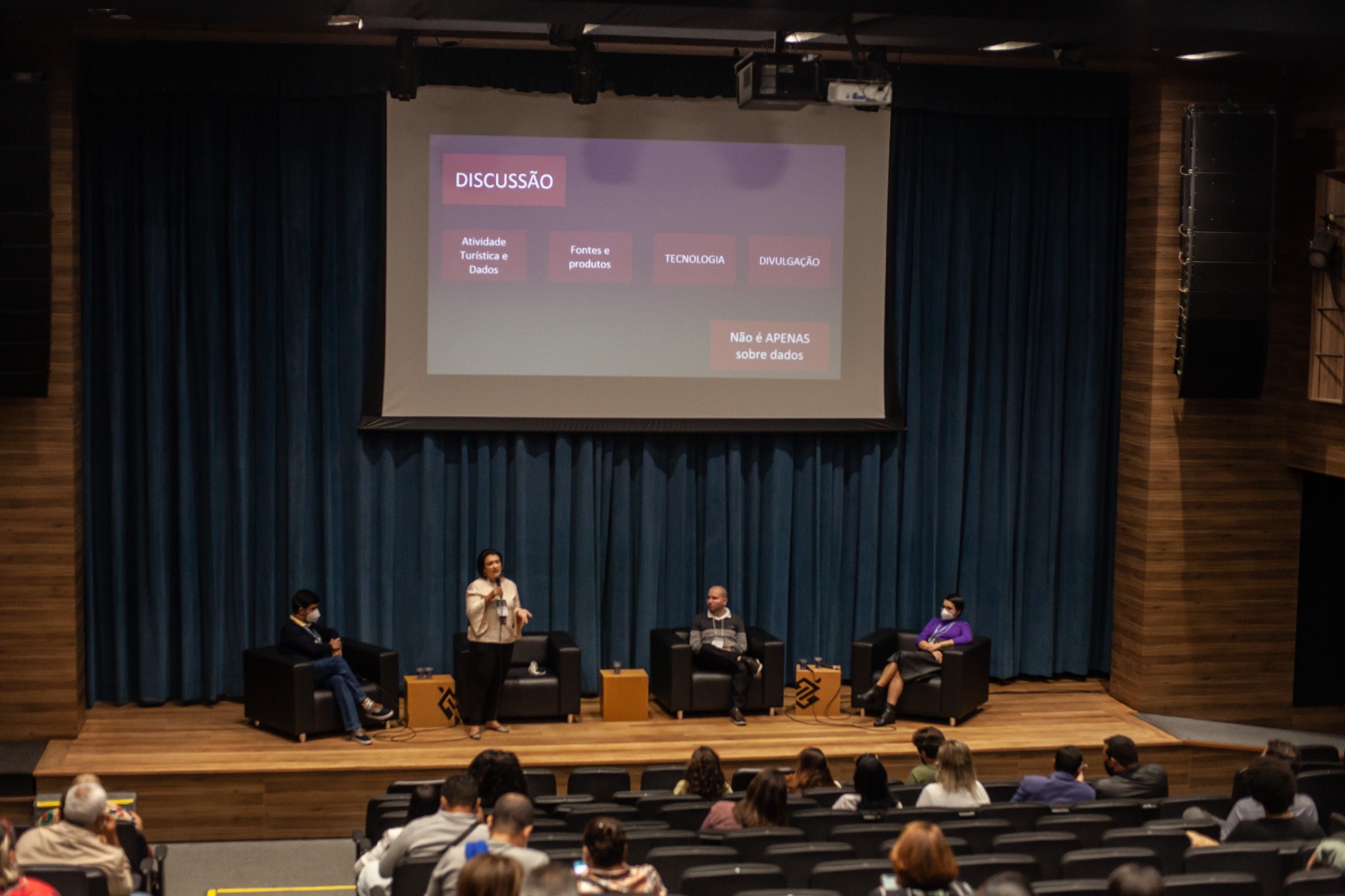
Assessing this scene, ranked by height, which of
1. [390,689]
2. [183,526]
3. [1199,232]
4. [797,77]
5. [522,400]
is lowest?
[390,689]

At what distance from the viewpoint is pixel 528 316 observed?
9.69m

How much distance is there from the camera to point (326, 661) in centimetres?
864

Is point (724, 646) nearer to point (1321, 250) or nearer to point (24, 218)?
point (1321, 250)

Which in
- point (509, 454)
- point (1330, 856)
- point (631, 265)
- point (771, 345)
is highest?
point (631, 265)

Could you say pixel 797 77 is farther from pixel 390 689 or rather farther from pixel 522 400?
pixel 390 689

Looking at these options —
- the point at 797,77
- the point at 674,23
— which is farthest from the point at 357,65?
the point at 797,77

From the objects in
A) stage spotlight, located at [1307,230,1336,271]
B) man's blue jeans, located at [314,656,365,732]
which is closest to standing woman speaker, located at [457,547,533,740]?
man's blue jeans, located at [314,656,365,732]

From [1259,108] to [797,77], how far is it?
11.4 ft

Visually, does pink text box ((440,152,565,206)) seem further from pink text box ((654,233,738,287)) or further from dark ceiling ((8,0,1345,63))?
dark ceiling ((8,0,1345,63))

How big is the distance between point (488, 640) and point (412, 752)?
79 cm

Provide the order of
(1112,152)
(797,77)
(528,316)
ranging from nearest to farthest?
1. (797,77)
2. (528,316)
3. (1112,152)

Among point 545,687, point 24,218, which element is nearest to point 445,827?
point 545,687

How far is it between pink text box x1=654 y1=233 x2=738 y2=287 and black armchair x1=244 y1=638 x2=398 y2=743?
10.1 ft

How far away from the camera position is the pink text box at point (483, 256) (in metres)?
9.58
